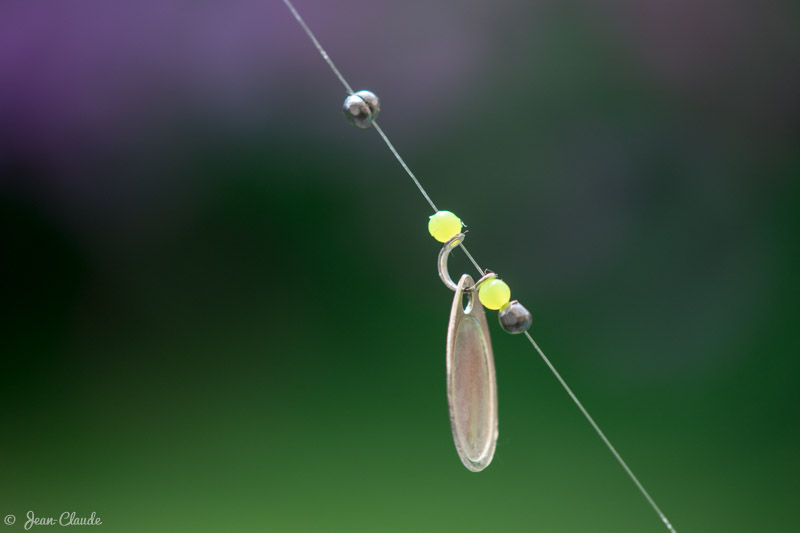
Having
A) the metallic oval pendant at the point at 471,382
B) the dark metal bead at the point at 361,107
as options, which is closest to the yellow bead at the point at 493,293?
the metallic oval pendant at the point at 471,382

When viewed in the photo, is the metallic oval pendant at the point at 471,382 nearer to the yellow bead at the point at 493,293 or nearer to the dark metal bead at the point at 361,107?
the yellow bead at the point at 493,293

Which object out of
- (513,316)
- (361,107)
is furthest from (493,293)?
(361,107)

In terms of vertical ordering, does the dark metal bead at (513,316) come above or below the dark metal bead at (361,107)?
below

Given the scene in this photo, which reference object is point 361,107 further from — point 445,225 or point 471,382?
point 471,382

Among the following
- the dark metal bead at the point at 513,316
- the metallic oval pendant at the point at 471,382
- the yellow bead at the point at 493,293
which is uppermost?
the yellow bead at the point at 493,293

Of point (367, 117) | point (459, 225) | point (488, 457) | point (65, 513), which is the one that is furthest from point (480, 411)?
point (65, 513)

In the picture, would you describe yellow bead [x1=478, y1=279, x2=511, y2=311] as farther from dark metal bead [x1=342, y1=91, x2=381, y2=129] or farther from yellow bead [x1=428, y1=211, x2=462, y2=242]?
dark metal bead [x1=342, y1=91, x2=381, y2=129]

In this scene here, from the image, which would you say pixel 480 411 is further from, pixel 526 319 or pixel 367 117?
pixel 367 117

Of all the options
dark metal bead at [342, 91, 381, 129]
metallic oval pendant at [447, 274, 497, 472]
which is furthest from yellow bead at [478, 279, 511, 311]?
Answer: dark metal bead at [342, 91, 381, 129]
